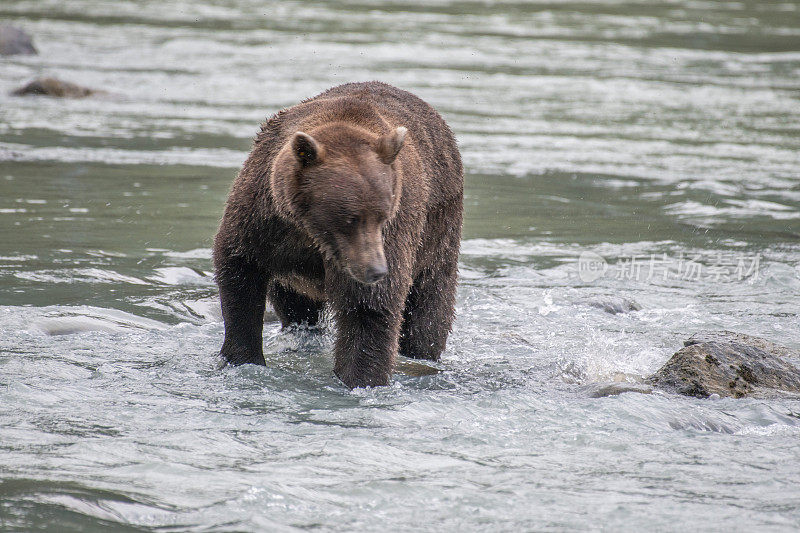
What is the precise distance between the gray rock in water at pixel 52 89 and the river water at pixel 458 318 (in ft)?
0.74

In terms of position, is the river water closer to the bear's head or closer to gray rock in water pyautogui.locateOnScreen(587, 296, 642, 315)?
gray rock in water pyautogui.locateOnScreen(587, 296, 642, 315)

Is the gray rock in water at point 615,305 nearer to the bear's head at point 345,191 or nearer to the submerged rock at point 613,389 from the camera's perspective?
the submerged rock at point 613,389

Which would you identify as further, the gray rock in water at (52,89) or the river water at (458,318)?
the gray rock in water at (52,89)

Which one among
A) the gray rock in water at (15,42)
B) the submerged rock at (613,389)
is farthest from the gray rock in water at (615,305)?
the gray rock in water at (15,42)

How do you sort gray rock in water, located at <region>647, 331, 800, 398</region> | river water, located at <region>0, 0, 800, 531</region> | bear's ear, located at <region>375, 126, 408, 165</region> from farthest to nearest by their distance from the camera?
→ gray rock in water, located at <region>647, 331, 800, 398</region> → bear's ear, located at <region>375, 126, 408, 165</region> → river water, located at <region>0, 0, 800, 531</region>

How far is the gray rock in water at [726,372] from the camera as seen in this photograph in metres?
6.29

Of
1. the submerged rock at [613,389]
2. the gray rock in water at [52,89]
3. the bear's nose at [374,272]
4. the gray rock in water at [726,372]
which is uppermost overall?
the bear's nose at [374,272]

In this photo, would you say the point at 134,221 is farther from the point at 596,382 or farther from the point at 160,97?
the point at 160,97

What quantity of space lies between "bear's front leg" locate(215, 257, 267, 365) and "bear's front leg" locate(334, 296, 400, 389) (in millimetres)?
492

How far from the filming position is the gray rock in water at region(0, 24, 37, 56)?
838 inches

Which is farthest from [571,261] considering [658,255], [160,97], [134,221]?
[160,97]

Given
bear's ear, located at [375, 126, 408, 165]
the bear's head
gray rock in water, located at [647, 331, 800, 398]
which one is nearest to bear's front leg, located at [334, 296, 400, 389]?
the bear's head

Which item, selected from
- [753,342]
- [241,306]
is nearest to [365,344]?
[241,306]

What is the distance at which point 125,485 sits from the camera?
461cm
